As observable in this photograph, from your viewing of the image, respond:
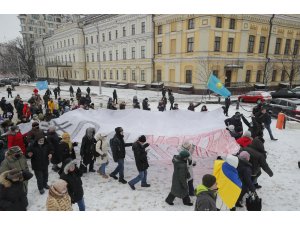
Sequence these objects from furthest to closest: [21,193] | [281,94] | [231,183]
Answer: [281,94] < [231,183] < [21,193]

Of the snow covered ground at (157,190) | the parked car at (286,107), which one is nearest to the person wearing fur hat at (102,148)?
the snow covered ground at (157,190)

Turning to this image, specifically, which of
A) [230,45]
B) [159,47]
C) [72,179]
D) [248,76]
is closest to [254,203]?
[72,179]

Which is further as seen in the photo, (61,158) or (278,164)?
(278,164)

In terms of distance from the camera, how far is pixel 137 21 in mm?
32719

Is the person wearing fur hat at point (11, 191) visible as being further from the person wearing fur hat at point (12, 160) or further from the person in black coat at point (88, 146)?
the person in black coat at point (88, 146)

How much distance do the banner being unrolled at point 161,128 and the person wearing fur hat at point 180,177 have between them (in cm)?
151

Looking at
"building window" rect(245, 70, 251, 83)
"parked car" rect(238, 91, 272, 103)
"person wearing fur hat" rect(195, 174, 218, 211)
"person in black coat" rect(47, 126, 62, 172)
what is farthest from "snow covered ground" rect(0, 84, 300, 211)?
"building window" rect(245, 70, 251, 83)

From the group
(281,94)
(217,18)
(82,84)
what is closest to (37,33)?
(82,84)

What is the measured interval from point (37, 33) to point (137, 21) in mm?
54896

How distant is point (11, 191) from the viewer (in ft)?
12.8

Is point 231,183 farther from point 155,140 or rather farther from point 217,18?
point 217,18

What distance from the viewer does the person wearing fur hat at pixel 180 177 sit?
4.84 metres

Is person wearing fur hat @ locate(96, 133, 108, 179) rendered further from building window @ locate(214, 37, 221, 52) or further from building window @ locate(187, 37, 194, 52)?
building window @ locate(214, 37, 221, 52)

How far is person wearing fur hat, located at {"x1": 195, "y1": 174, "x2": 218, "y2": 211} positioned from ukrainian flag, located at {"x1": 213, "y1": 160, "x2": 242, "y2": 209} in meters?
0.94
